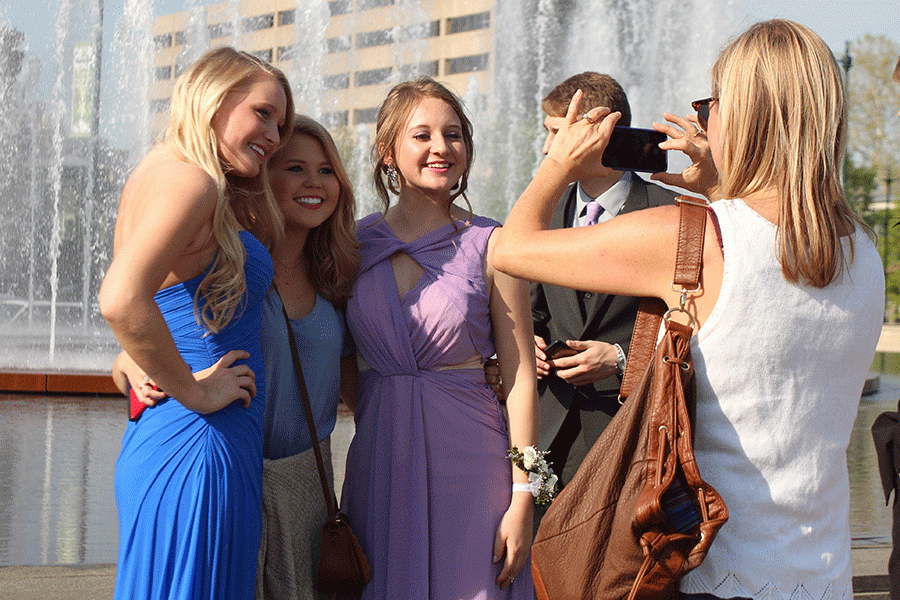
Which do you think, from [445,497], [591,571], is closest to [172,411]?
[445,497]

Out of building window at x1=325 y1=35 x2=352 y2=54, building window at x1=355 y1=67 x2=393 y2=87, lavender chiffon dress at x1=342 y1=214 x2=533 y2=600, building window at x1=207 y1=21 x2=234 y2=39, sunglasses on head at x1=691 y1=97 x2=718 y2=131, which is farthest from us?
building window at x1=355 y1=67 x2=393 y2=87

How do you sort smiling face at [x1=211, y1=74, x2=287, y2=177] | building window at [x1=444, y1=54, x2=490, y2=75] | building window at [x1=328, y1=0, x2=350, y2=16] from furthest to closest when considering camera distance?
1. building window at [x1=444, y1=54, x2=490, y2=75]
2. building window at [x1=328, y1=0, x2=350, y2=16]
3. smiling face at [x1=211, y1=74, x2=287, y2=177]

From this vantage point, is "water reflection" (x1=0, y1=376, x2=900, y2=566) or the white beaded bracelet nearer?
the white beaded bracelet

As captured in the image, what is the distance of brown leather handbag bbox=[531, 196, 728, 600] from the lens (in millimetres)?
1621

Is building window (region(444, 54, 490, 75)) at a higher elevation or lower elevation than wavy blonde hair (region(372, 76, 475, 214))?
higher

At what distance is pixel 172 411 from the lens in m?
2.23

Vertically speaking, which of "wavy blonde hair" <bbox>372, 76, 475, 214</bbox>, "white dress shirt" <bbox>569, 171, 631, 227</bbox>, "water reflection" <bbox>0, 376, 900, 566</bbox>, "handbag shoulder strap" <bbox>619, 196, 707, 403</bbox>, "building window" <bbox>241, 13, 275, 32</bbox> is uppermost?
"building window" <bbox>241, 13, 275, 32</bbox>

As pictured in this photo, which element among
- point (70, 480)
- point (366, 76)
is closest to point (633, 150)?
point (70, 480)

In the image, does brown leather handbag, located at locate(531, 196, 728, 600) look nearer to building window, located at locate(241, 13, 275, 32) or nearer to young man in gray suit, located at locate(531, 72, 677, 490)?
young man in gray suit, located at locate(531, 72, 677, 490)

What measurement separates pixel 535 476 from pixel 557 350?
2.10ft

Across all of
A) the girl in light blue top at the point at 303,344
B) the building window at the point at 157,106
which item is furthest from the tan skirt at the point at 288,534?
the building window at the point at 157,106

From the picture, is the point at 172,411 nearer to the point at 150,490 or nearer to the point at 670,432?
the point at 150,490

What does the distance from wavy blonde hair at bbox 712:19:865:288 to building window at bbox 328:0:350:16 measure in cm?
2124

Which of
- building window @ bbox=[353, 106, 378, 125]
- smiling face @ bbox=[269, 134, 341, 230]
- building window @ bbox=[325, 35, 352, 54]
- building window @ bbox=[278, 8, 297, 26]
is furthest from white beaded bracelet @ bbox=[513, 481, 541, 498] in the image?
building window @ bbox=[353, 106, 378, 125]
